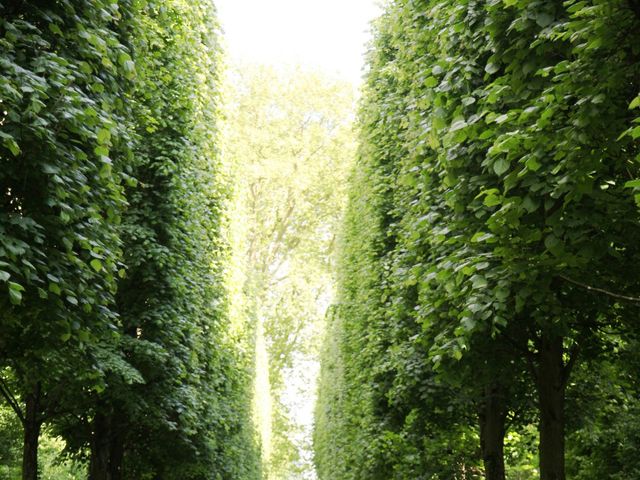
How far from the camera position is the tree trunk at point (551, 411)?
25.5ft

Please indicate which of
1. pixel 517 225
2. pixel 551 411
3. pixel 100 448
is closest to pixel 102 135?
pixel 517 225

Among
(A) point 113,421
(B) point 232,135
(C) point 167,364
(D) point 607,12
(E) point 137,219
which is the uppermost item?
(B) point 232,135

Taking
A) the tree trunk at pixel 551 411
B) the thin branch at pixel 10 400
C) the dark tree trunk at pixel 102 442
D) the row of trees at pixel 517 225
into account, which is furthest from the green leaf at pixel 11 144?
the dark tree trunk at pixel 102 442

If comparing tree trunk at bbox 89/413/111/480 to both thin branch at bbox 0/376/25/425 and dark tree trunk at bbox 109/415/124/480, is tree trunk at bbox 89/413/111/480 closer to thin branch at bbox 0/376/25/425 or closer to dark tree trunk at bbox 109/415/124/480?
dark tree trunk at bbox 109/415/124/480

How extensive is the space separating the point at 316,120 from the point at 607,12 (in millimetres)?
32200

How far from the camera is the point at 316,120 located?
36.6m

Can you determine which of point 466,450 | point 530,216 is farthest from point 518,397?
point 530,216

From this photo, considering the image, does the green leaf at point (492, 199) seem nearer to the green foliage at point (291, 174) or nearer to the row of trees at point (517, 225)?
the row of trees at point (517, 225)

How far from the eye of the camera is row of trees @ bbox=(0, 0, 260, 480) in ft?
19.9

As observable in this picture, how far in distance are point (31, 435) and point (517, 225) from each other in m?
8.92

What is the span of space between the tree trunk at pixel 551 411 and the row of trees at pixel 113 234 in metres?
4.55

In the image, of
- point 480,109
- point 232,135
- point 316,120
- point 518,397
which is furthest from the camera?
point 316,120

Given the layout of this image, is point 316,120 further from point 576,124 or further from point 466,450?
point 576,124

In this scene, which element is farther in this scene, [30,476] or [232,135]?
[232,135]
